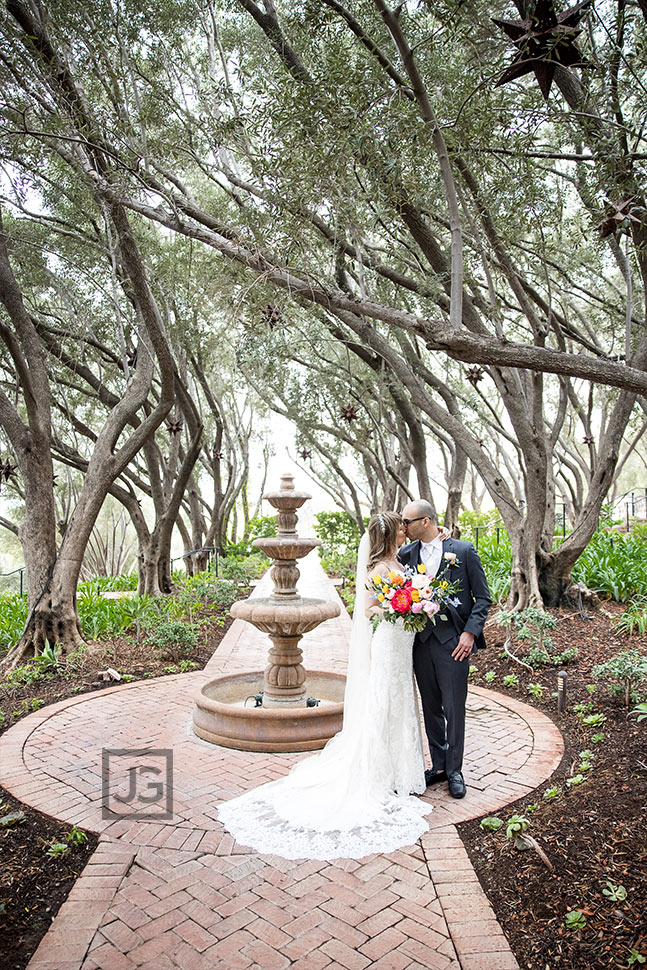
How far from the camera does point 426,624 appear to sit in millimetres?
4789

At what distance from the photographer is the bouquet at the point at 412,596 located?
175 inches

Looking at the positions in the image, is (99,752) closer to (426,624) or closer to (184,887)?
(184,887)

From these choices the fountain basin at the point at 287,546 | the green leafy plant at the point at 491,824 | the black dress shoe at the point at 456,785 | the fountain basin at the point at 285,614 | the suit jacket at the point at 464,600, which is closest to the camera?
the green leafy plant at the point at 491,824

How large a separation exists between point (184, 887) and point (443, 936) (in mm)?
1297

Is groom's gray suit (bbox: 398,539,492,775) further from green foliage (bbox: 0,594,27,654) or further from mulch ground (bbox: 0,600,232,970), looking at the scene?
green foliage (bbox: 0,594,27,654)

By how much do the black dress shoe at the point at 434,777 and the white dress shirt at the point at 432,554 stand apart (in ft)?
4.46

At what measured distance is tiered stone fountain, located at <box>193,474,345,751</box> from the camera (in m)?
5.57

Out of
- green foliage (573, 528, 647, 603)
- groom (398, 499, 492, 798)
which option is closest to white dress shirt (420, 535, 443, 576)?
groom (398, 499, 492, 798)

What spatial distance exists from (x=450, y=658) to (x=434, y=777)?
2.81 feet

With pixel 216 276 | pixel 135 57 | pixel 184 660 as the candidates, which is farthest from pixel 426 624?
pixel 135 57

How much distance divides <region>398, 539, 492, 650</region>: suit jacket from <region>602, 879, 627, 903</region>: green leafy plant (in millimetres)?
1650

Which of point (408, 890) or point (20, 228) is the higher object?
point (20, 228)

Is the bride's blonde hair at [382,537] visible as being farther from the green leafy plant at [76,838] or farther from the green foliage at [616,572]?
the green foliage at [616,572]

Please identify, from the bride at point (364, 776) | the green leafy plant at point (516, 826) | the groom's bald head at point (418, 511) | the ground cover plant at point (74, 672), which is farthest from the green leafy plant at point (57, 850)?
the groom's bald head at point (418, 511)
